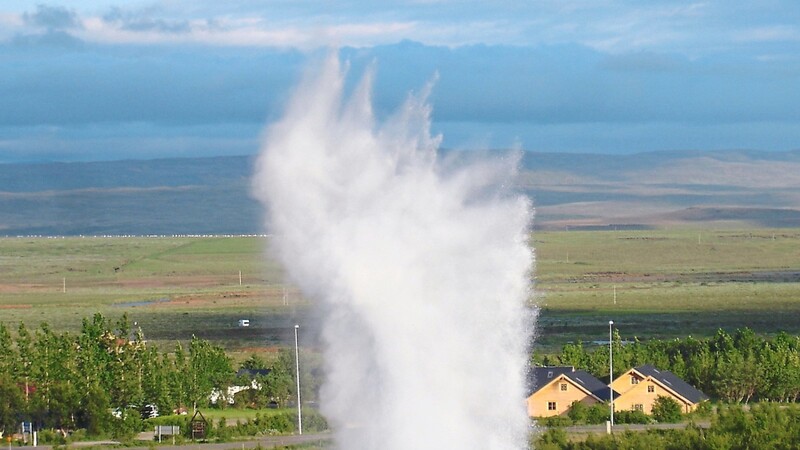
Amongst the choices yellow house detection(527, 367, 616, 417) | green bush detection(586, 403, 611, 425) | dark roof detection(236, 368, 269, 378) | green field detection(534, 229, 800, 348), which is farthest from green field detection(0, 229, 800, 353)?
green bush detection(586, 403, 611, 425)

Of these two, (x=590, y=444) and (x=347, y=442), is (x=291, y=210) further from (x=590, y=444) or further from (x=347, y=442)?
(x=590, y=444)

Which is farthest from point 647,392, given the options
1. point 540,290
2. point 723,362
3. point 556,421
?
point 540,290

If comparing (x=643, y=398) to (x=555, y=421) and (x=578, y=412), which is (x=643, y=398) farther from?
(x=555, y=421)

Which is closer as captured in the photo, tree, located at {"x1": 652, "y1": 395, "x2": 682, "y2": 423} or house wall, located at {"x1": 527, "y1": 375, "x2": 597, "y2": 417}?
tree, located at {"x1": 652, "y1": 395, "x2": 682, "y2": 423}

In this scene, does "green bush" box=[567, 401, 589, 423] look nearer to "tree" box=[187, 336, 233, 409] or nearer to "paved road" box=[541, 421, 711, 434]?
"paved road" box=[541, 421, 711, 434]

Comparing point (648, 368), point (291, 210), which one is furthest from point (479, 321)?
point (648, 368)
